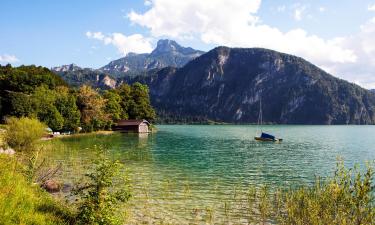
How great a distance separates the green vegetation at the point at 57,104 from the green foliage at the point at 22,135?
1620 inches

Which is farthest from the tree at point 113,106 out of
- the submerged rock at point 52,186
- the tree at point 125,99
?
the submerged rock at point 52,186

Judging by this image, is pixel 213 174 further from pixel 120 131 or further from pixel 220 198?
pixel 120 131

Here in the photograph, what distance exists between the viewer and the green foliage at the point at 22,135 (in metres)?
42.8

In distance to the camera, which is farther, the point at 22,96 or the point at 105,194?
the point at 22,96

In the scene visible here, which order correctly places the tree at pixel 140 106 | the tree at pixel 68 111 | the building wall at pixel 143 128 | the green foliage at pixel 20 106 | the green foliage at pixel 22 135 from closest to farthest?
the green foliage at pixel 22 135 → the green foliage at pixel 20 106 → the tree at pixel 68 111 → the building wall at pixel 143 128 → the tree at pixel 140 106

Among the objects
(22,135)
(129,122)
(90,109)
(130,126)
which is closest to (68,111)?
(90,109)

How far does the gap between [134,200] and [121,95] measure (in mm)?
123393

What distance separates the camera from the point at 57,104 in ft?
339

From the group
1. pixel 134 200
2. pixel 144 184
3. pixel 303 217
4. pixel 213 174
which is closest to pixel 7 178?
pixel 134 200

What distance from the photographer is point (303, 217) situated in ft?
64.0

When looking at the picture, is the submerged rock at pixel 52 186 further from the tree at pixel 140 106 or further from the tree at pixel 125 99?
the tree at pixel 140 106

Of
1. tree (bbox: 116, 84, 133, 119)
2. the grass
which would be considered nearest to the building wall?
tree (bbox: 116, 84, 133, 119)

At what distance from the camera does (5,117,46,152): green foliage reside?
42.8m

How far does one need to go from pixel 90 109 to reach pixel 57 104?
48.2 ft
